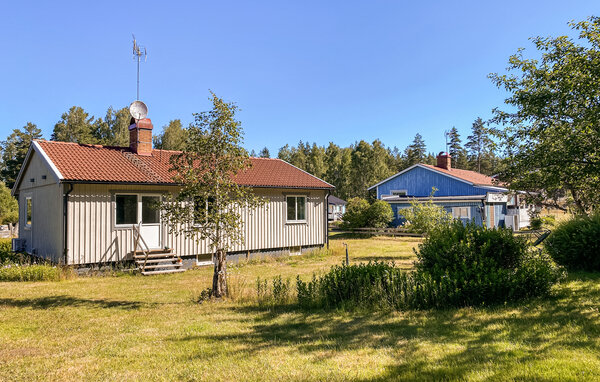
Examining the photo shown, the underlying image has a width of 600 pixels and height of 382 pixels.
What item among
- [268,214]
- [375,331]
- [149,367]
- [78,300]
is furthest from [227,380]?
[268,214]

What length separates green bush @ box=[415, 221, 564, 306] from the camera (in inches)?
303

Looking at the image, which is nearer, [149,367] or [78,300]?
[149,367]

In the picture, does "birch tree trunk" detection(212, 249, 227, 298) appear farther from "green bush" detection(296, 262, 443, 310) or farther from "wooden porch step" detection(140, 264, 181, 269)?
"wooden porch step" detection(140, 264, 181, 269)

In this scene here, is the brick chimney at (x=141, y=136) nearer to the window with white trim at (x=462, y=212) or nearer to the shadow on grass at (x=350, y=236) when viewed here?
the shadow on grass at (x=350, y=236)

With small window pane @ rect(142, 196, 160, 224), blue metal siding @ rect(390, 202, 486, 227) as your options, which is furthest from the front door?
blue metal siding @ rect(390, 202, 486, 227)

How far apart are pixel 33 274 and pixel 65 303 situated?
434cm

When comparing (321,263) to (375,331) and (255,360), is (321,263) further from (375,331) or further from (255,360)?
(255,360)

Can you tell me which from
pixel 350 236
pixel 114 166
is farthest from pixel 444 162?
pixel 114 166

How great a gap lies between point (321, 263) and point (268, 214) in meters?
3.43

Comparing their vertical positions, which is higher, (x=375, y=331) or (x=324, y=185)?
(x=324, y=185)

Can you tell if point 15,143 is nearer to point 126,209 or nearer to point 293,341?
point 126,209

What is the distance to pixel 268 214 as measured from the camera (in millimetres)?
17750

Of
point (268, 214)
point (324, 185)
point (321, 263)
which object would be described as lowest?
point (321, 263)

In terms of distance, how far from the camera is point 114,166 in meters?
14.7
